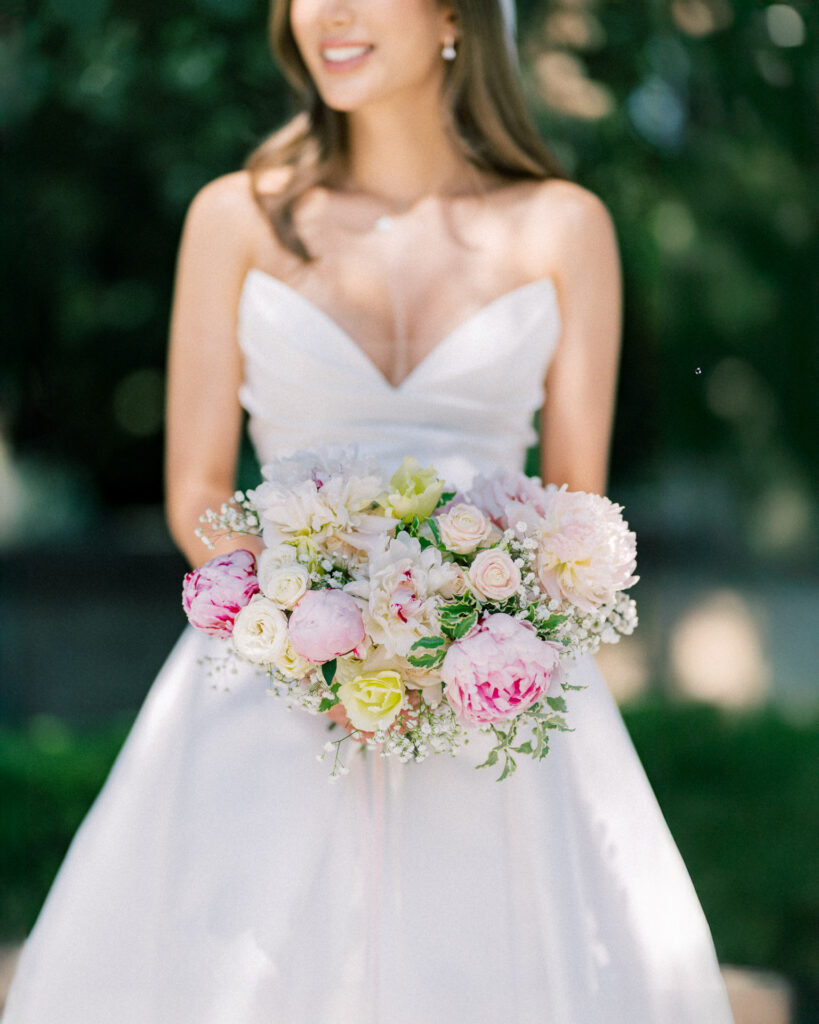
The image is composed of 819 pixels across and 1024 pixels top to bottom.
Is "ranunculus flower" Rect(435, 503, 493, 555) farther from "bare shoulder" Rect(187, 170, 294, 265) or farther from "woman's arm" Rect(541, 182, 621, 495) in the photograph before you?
"bare shoulder" Rect(187, 170, 294, 265)

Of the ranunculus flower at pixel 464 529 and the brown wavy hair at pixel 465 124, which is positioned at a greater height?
the brown wavy hair at pixel 465 124

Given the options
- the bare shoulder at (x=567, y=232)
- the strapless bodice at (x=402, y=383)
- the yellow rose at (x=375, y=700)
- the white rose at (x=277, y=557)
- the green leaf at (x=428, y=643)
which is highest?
the bare shoulder at (x=567, y=232)

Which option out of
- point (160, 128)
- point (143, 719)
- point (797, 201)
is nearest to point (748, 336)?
point (797, 201)

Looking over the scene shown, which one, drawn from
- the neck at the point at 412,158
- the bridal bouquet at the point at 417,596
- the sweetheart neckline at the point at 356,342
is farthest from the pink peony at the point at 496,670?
the neck at the point at 412,158

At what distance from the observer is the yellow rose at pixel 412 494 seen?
6.87ft

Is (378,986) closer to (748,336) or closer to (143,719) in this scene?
(143,719)

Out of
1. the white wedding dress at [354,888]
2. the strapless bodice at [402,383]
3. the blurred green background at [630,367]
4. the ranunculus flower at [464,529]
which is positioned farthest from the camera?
the blurred green background at [630,367]

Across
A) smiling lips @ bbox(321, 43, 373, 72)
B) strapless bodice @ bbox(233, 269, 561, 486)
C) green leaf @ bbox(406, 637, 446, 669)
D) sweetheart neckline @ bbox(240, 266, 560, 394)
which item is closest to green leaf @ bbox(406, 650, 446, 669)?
green leaf @ bbox(406, 637, 446, 669)

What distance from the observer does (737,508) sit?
3.57 m

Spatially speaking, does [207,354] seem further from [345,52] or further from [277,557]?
[277,557]

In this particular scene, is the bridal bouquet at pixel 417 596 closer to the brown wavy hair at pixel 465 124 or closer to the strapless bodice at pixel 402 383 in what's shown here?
the strapless bodice at pixel 402 383

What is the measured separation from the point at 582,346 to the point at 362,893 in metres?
1.28

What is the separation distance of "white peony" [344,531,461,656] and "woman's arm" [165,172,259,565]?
33.4 inches

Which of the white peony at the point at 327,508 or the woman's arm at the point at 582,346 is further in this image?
the woman's arm at the point at 582,346
